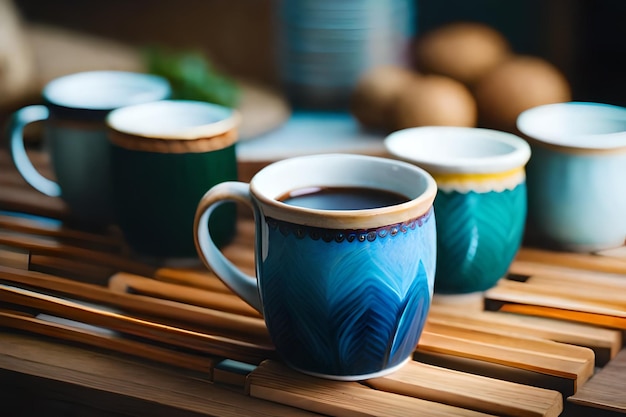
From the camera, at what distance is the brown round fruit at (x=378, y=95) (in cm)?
70

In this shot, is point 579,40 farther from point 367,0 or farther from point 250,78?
point 250,78

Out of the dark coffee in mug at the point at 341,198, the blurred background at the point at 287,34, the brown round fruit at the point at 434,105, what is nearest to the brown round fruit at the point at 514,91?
the brown round fruit at the point at 434,105

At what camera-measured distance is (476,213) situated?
1.62ft

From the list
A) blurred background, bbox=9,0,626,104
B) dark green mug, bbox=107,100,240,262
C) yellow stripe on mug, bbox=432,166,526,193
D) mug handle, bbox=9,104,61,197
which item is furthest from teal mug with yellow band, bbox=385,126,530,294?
blurred background, bbox=9,0,626,104

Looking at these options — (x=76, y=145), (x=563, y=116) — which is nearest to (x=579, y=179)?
(x=563, y=116)

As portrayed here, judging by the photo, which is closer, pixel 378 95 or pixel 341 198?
pixel 341 198

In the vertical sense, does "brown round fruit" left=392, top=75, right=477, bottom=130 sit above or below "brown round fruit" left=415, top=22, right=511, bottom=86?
below

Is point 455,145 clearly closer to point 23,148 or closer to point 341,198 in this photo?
point 341,198

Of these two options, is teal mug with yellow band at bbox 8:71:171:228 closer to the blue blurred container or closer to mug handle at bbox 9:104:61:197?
mug handle at bbox 9:104:61:197

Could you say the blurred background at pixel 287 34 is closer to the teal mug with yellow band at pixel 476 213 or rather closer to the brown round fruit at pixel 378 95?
the brown round fruit at pixel 378 95

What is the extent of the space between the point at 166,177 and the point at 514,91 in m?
0.27

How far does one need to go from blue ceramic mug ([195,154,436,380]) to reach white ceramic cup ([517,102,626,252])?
0.43 feet

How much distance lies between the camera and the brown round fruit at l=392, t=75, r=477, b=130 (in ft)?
2.14

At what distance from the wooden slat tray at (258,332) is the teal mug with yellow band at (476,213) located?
0.02 metres
